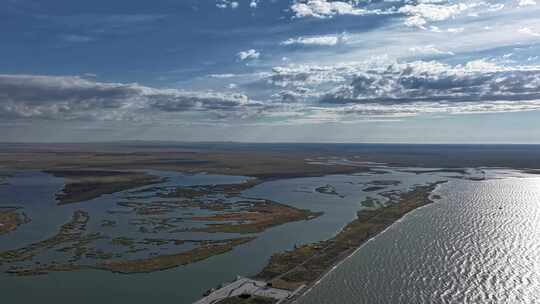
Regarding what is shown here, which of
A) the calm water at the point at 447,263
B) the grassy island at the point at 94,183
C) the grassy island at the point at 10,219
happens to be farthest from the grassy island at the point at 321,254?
the grassy island at the point at 94,183

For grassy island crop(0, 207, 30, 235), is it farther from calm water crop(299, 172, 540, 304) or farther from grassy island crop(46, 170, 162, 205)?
calm water crop(299, 172, 540, 304)

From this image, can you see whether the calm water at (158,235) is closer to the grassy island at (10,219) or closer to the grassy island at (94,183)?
the grassy island at (10,219)

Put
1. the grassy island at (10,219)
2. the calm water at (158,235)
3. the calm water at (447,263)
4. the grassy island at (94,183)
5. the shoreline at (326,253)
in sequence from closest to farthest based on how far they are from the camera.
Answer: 1. the calm water at (447,263)
2. the calm water at (158,235)
3. the shoreline at (326,253)
4. the grassy island at (10,219)
5. the grassy island at (94,183)

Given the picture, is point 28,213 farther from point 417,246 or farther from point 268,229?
point 417,246

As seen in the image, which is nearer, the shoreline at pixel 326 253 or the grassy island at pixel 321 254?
the shoreline at pixel 326 253

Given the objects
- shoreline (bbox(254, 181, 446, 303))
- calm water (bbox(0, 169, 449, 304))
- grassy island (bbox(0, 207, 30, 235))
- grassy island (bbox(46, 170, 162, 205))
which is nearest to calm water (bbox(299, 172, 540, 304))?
shoreline (bbox(254, 181, 446, 303))

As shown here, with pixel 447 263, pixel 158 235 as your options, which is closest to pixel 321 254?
pixel 447 263

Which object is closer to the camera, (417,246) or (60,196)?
(417,246)

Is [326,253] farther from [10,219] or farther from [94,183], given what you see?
[94,183]

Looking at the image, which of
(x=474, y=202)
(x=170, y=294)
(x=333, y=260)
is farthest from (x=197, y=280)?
(x=474, y=202)
